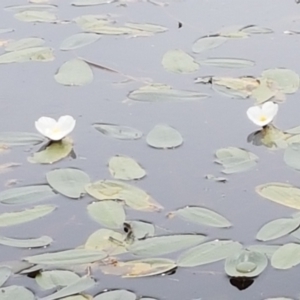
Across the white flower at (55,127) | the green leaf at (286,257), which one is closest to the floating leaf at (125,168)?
the white flower at (55,127)

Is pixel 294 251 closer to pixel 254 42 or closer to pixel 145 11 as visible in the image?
pixel 254 42

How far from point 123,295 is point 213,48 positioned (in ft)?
3.04

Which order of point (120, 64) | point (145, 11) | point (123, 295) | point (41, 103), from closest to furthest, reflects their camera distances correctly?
point (123, 295) → point (41, 103) → point (120, 64) → point (145, 11)

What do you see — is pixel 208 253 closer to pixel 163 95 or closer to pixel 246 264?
pixel 246 264

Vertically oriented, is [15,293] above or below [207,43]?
below

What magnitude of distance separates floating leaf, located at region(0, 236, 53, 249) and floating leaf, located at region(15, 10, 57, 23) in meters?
0.96

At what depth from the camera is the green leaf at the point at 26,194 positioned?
53.7 inches

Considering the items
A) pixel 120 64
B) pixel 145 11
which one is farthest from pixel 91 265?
pixel 145 11

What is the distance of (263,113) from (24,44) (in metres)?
0.72

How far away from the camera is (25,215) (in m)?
1.32

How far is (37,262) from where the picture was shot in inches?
47.4

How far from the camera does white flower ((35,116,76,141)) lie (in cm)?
154

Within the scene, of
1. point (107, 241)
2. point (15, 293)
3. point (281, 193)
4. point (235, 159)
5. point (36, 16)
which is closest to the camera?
point (15, 293)

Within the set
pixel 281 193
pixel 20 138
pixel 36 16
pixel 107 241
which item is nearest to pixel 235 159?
pixel 281 193
